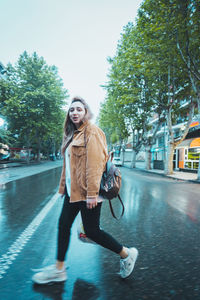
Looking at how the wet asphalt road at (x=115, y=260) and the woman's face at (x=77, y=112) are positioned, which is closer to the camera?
the wet asphalt road at (x=115, y=260)

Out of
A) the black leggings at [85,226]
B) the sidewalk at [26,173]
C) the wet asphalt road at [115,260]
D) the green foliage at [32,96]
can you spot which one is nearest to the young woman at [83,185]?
the black leggings at [85,226]

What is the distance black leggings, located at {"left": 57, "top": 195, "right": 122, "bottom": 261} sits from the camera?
92.2 inches

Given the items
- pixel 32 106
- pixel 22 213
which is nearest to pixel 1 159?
pixel 32 106

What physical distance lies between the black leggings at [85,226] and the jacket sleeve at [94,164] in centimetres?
21

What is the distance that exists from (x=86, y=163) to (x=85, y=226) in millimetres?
653

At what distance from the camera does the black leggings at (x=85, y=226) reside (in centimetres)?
234

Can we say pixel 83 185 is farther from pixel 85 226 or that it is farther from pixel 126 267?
pixel 126 267

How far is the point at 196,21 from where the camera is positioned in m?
12.1

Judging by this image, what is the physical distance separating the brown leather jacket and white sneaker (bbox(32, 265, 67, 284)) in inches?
31.8

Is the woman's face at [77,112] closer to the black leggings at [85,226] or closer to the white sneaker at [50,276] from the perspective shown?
the black leggings at [85,226]

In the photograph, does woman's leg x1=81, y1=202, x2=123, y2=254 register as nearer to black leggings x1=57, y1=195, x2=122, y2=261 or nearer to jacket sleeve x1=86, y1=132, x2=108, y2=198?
black leggings x1=57, y1=195, x2=122, y2=261

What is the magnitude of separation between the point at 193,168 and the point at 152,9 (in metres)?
17.1

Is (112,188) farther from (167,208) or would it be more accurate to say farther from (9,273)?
(167,208)

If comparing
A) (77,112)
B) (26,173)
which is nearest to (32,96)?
(26,173)
